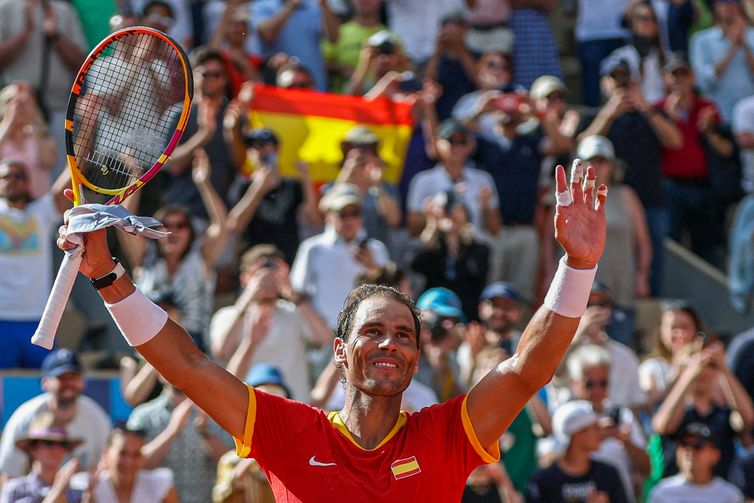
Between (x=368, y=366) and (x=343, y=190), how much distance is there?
6.06 m

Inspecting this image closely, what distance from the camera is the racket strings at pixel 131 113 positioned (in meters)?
5.56

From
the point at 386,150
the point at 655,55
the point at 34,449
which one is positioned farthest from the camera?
the point at 655,55

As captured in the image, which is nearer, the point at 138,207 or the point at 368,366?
the point at 368,366

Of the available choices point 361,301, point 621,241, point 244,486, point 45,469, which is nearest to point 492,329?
point 621,241

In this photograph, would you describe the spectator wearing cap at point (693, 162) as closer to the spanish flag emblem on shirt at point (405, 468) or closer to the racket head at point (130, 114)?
the racket head at point (130, 114)

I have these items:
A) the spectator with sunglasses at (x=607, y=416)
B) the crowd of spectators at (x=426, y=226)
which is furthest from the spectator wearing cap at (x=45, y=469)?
the spectator with sunglasses at (x=607, y=416)

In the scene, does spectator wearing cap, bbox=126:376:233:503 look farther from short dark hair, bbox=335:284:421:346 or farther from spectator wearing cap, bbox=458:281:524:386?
short dark hair, bbox=335:284:421:346

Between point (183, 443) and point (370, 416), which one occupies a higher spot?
point (370, 416)

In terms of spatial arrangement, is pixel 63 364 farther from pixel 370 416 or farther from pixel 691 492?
pixel 370 416

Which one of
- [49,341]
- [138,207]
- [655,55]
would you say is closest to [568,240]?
[49,341]

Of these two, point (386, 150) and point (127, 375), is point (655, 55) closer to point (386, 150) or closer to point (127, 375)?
point (386, 150)

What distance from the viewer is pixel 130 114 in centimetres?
584

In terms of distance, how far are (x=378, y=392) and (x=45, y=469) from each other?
4307 millimetres

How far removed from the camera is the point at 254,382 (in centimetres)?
908
